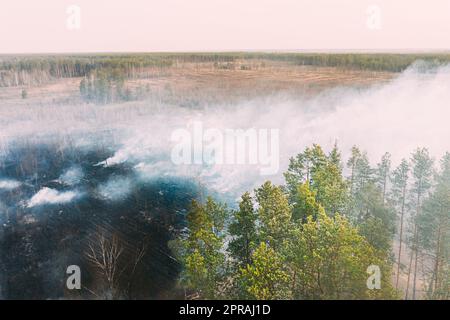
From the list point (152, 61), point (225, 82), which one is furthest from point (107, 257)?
point (225, 82)

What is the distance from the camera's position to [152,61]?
864 inches

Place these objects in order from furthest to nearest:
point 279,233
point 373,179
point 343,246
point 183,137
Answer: point 183,137 → point 373,179 → point 279,233 → point 343,246

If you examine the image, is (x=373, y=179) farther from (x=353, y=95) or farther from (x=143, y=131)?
(x=143, y=131)

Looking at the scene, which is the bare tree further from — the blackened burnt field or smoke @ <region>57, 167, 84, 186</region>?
smoke @ <region>57, 167, 84, 186</region>

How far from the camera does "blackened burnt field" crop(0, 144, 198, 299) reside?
19.0 m

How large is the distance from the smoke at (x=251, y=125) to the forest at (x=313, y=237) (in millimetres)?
3236

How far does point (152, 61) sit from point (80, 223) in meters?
9.83

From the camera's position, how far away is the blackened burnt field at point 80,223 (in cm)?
1895

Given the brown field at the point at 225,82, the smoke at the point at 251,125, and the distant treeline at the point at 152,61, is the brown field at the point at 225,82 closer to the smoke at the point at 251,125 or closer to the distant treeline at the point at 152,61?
the distant treeline at the point at 152,61

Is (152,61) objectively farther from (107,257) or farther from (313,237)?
(313,237)

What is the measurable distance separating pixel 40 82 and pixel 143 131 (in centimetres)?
645
